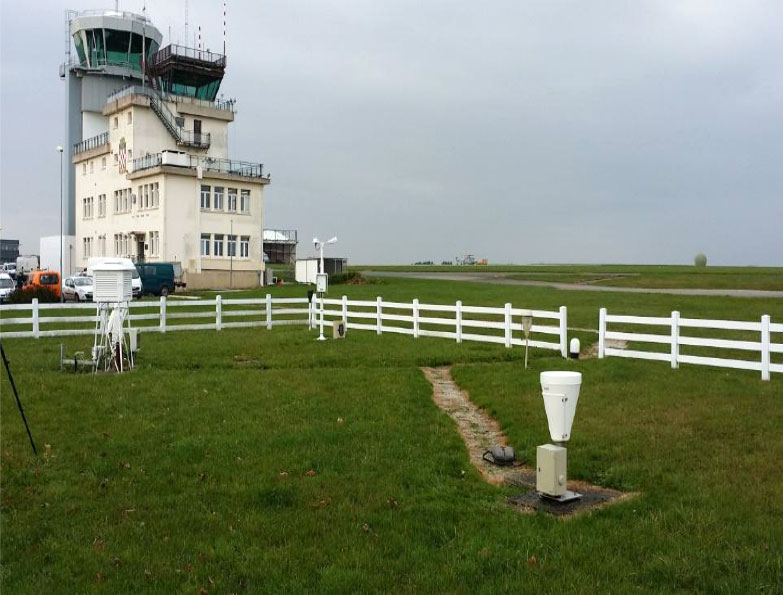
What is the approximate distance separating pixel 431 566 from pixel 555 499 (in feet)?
6.16

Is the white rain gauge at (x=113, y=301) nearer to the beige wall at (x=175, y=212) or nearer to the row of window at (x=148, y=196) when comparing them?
the beige wall at (x=175, y=212)

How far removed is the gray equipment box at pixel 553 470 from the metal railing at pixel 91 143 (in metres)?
59.8

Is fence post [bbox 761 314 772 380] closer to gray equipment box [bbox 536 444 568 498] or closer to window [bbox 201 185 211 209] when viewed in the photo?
gray equipment box [bbox 536 444 568 498]

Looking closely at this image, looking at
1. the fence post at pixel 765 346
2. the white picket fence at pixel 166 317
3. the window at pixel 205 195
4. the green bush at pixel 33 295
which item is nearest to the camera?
the fence post at pixel 765 346

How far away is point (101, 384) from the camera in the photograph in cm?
1271

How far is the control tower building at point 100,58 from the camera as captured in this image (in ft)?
202

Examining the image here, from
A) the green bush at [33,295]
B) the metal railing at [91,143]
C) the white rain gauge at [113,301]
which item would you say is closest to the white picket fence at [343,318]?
the white rain gauge at [113,301]

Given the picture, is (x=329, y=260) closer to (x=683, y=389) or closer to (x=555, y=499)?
(x=683, y=389)

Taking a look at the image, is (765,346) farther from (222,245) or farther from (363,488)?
(222,245)

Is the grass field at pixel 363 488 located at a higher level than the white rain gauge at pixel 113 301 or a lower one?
lower

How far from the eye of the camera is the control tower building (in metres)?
61.5

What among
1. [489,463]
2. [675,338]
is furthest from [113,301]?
[675,338]

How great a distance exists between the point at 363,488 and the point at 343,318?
1522 cm

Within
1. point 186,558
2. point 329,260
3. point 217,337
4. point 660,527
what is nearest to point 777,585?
point 660,527
